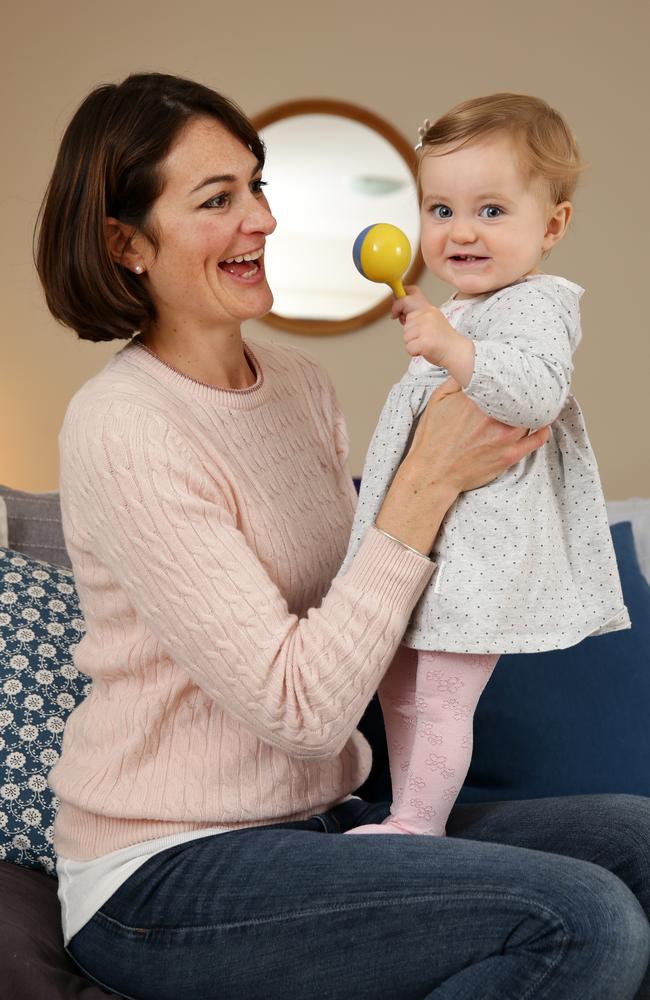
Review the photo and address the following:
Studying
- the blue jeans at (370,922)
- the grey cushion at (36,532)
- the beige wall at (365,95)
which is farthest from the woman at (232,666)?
the beige wall at (365,95)

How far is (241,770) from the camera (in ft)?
4.77

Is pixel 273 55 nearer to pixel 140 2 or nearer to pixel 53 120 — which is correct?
pixel 140 2

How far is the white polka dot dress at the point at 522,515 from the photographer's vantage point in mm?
1350

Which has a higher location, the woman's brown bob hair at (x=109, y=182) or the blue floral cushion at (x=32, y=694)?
the woman's brown bob hair at (x=109, y=182)

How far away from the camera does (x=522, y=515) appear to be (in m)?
1.43

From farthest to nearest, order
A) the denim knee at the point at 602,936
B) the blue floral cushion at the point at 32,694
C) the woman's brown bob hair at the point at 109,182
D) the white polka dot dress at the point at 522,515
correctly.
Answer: the blue floral cushion at the point at 32,694 < the woman's brown bob hair at the point at 109,182 < the white polka dot dress at the point at 522,515 < the denim knee at the point at 602,936

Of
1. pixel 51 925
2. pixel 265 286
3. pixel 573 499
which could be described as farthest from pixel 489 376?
pixel 51 925

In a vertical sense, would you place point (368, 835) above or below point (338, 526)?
below

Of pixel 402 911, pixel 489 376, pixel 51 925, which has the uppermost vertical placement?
pixel 489 376

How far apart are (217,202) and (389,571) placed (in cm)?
56

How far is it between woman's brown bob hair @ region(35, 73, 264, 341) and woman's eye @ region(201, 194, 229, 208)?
0.06 m

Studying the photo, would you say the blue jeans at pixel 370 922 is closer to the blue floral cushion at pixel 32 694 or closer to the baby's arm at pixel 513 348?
the blue floral cushion at pixel 32 694

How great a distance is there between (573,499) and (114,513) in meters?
0.59

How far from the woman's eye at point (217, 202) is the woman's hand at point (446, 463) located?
0.42 meters
